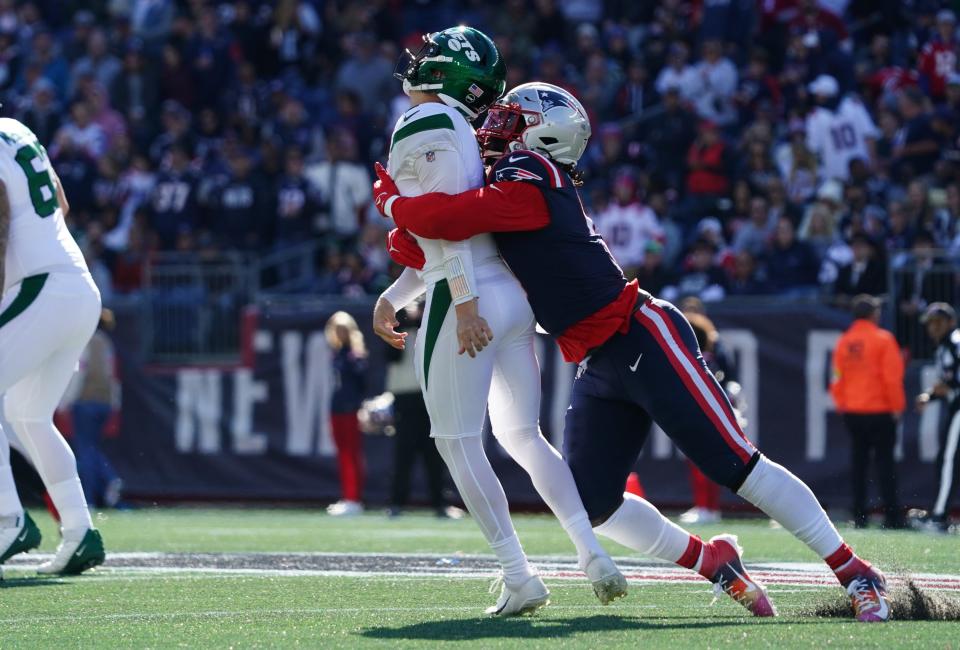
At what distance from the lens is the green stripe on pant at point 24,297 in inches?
272

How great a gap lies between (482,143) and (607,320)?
0.87 m

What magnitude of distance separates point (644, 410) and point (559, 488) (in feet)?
1.25

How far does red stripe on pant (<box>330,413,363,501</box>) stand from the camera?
1429 cm

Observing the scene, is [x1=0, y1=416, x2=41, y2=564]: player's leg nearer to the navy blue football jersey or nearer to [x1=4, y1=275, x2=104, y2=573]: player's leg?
[x1=4, y1=275, x2=104, y2=573]: player's leg

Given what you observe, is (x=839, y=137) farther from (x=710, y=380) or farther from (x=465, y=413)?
(x=465, y=413)

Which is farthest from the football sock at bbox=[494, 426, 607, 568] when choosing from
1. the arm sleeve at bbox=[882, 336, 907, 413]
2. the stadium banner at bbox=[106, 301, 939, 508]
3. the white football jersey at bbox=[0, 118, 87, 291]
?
the stadium banner at bbox=[106, 301, 939, 508]

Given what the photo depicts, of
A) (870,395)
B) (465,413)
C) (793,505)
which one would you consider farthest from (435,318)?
(870,395)

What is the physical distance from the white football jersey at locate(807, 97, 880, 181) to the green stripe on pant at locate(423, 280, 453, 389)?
34.0 ft

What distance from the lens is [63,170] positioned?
17.8 m

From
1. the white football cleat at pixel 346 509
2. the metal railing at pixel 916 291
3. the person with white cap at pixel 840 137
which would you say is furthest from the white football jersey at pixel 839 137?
the white football cleat at pixel 346 509

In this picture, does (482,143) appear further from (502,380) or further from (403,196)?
(502,380)

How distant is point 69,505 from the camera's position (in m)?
7.12

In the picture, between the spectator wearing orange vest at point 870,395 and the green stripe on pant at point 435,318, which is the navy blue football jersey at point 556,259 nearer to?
the green stripe on pant at point 435,318

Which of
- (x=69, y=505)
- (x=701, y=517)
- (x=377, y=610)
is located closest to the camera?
(x=377, y=610)
